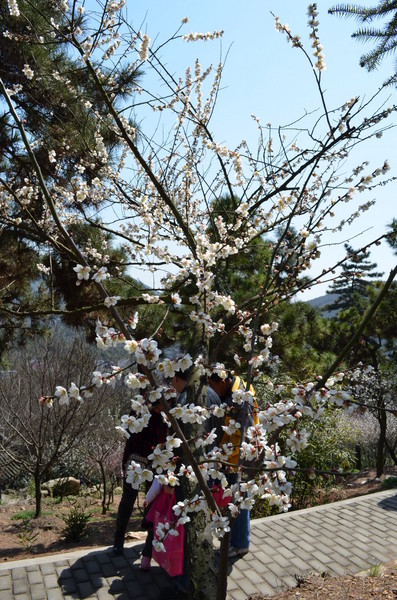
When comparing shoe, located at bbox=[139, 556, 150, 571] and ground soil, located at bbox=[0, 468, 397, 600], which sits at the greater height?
shoe, located at bbox=[139, 556, 150, 571]

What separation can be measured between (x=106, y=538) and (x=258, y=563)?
2.12 metres

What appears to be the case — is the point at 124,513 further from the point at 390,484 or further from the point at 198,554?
the point at 390,484

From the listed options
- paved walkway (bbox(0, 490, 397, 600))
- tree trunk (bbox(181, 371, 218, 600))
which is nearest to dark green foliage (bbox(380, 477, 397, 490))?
paved walkway (bbox(0, 490, 397, 600))

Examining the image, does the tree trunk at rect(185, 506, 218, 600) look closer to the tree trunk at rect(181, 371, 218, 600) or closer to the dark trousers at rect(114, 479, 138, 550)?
the tree trunk at rect(181, 371, 218, 600)

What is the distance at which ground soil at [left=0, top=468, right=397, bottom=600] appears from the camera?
3.35 metres

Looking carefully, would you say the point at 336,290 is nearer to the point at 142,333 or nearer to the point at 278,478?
the point at 142,333

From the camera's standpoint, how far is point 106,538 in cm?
527

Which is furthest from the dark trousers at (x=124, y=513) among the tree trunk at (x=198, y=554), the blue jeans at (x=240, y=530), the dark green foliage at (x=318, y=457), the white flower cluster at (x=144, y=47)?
the white flower cluster at (x=144, y=47)

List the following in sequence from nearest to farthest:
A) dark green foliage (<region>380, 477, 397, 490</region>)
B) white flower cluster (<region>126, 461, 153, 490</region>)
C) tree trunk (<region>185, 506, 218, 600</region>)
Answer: white flower cluster (<region>126, 461, 153, 490</region>), tree trunk (<region>185, 506, 218, 600</region>), dark green foliage (<region>380, 477, 397, 490</region>)

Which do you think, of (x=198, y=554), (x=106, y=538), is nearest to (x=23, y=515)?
(x=106, y=538)

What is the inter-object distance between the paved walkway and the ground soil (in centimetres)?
16

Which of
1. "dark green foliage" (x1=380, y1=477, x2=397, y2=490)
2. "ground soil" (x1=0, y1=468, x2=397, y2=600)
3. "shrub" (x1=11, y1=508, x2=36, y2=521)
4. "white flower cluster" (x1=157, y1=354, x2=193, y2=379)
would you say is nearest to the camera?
"white flower cluster" (x1=157, y1=354, x2=193, y2=379)

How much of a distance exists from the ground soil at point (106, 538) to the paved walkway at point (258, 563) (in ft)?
0.53

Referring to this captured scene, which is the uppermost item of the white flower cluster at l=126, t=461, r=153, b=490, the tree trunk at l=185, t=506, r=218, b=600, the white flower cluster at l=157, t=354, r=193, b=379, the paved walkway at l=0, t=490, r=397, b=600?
the white flower cluster at l=157, t=354, r=193, b=379
